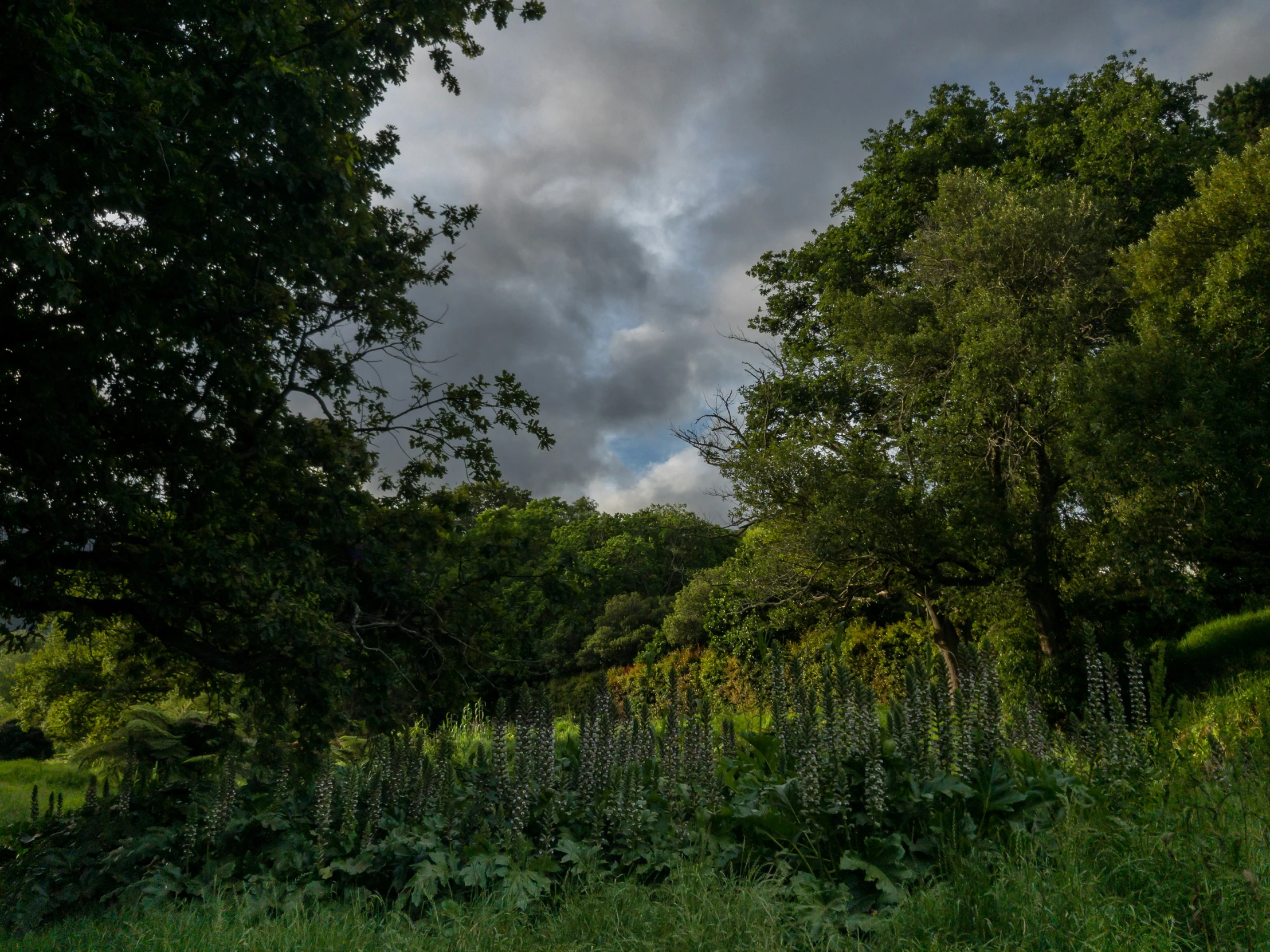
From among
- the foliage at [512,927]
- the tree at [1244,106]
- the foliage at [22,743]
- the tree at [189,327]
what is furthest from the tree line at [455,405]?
the tree at [1244,106]

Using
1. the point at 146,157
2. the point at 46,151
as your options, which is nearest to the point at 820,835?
the point at 146,157

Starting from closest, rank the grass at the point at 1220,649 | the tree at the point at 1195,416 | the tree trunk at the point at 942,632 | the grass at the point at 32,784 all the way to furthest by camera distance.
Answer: the tree at the point at 1195,416 → the grass at the point at 32,784 → the grass at the point at 1220,649 → the tree trunk at the point at 942,632

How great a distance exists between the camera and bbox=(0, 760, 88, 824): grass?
1039cm

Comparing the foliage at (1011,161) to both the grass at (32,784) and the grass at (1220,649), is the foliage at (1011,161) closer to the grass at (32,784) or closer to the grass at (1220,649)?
the grass at (1220,649)

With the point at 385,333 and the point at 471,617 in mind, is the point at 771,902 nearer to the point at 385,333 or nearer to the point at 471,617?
the point at 471,617

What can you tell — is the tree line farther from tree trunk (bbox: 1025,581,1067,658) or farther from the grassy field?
the grassy field

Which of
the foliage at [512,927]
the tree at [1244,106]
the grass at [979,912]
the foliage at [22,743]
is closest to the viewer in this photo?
the grass at [979,912]

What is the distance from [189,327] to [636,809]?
430 cm

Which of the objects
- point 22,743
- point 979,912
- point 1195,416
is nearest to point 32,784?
point 22,743

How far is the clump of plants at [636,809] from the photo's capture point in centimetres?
390

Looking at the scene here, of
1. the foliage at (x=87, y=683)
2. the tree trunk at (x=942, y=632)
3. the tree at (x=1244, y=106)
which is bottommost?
the foliage at (x=87, y=683)

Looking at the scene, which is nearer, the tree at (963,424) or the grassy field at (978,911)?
the grassy field at (978,911)

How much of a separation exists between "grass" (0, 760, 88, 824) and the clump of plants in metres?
5.46

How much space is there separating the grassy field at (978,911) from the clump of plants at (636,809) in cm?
18
